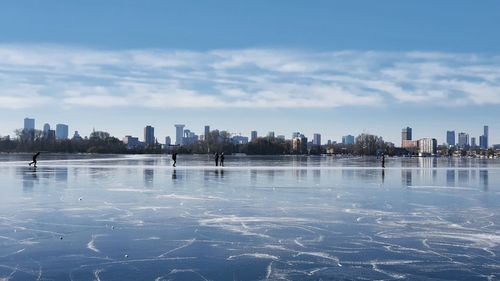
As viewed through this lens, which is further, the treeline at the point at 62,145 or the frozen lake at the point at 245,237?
the treeline at the point at 62,145

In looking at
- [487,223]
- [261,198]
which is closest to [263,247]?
[487,223]

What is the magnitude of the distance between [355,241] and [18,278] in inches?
189

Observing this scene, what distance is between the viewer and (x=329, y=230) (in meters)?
8.91

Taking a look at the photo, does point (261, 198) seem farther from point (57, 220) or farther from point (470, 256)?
point (470, 256)

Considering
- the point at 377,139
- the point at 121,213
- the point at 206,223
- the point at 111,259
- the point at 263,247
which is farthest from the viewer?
the point at 377,139

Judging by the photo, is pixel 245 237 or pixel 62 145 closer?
pixel 245 237

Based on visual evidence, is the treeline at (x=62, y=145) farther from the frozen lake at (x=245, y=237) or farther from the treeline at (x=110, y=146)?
the frozen lake at (x=245, y=237)

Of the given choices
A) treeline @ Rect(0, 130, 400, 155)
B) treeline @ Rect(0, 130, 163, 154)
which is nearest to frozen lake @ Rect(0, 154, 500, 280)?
treeline @ Rect(0, 130, 400, 155)

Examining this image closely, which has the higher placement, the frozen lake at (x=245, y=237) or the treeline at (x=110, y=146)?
the treeline at (x=110, y=146)

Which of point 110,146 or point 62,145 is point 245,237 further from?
point 62,145

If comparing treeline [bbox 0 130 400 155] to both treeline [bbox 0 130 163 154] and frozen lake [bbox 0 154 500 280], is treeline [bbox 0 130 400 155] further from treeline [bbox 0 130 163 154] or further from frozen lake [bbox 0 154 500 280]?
frozen lake [bbox 0 154 500 280]

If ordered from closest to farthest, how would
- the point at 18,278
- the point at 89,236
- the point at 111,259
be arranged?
the point at 18,278
the point at 111,259
the point at 89,236

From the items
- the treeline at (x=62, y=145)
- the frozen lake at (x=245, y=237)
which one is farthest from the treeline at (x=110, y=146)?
the frozen lake at (x=245, y=237)

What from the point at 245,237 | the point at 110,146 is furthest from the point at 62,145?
the point at 245,237
